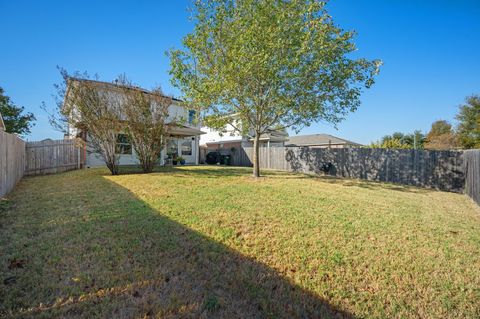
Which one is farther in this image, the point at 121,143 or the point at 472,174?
the point at 121,143

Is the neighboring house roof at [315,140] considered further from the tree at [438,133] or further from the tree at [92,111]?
the tree at [92,111]

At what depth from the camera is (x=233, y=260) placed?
12.2ft

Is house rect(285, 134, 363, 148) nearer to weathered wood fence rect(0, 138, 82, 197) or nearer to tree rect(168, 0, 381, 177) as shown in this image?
tree rect(168, 0, 381, 177)

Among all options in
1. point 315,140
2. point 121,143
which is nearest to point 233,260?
point 121,143

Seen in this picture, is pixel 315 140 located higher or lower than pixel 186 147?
higher

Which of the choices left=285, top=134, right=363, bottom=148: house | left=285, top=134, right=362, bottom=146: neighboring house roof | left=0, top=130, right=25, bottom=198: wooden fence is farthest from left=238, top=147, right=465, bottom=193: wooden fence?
left=285, top=134, right=362, bottom=146: neighboring house roof

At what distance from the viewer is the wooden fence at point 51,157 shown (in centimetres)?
1166

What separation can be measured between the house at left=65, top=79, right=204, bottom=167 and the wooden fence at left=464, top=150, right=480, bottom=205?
39.4 ft

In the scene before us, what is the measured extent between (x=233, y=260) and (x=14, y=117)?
33740 mm

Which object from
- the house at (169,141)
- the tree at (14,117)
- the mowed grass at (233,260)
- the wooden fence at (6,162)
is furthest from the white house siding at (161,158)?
the tree at (14,117)

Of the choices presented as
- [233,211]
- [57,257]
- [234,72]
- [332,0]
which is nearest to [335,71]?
[332,0]

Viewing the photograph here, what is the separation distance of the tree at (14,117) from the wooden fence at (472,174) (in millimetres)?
36308

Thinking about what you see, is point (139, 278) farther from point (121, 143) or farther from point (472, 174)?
point (472, 174)

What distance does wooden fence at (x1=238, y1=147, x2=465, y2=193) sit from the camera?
10.2 metres
